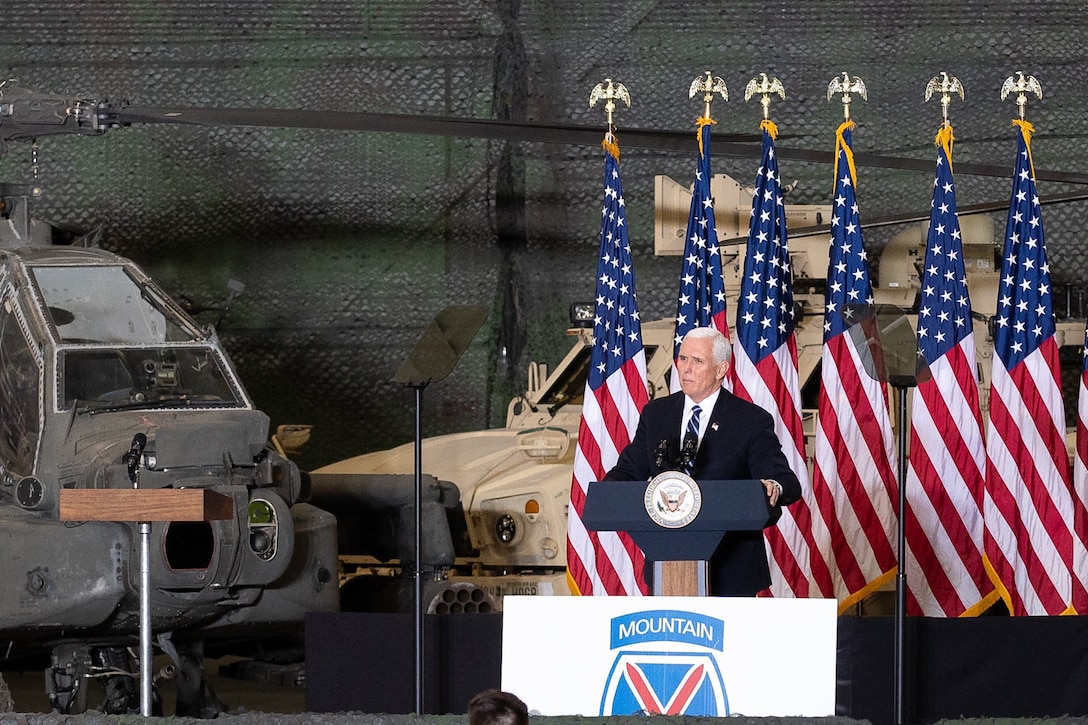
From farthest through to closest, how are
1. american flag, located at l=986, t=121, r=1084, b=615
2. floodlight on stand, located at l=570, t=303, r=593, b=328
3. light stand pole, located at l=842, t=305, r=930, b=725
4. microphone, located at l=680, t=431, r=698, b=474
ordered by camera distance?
floodlight on stand, located at l=570, t=303, r=593, b=328 < american flag, located at l=986, t=121, r=1084, b=615 < light stand pole, located at l=842, t=305, r=930, b=725 < microphone, located at l=680, t=431, r=698, b=474

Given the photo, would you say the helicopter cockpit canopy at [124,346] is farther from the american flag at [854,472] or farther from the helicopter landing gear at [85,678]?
the american flag at [854,472]

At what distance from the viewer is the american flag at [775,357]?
809cm

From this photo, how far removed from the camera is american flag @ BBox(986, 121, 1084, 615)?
7922mm

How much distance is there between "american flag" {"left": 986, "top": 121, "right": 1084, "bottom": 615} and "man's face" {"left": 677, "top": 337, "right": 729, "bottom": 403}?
3.44 metres

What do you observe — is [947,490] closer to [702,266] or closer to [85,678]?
[702,266]

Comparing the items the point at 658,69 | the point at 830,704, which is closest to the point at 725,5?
the point at 658,69

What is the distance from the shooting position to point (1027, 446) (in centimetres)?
802

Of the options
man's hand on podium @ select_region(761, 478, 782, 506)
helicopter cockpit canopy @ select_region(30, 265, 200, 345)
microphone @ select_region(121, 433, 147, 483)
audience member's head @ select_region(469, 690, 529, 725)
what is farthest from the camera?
helicopter cockpit canopy @ select_region(30, 265, 200, 345)

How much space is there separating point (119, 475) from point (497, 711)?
393 centimetres

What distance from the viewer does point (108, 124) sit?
287 inches

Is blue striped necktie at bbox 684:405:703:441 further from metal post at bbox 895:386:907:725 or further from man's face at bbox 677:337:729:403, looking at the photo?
metal post at bbox 895:386:907:725

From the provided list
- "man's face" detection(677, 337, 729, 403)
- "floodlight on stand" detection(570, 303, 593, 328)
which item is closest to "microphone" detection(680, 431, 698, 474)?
"man's face" detection(677, 337, 729, 403)

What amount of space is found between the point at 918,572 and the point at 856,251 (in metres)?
1.64

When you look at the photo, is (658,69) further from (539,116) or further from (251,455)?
(251,455)
